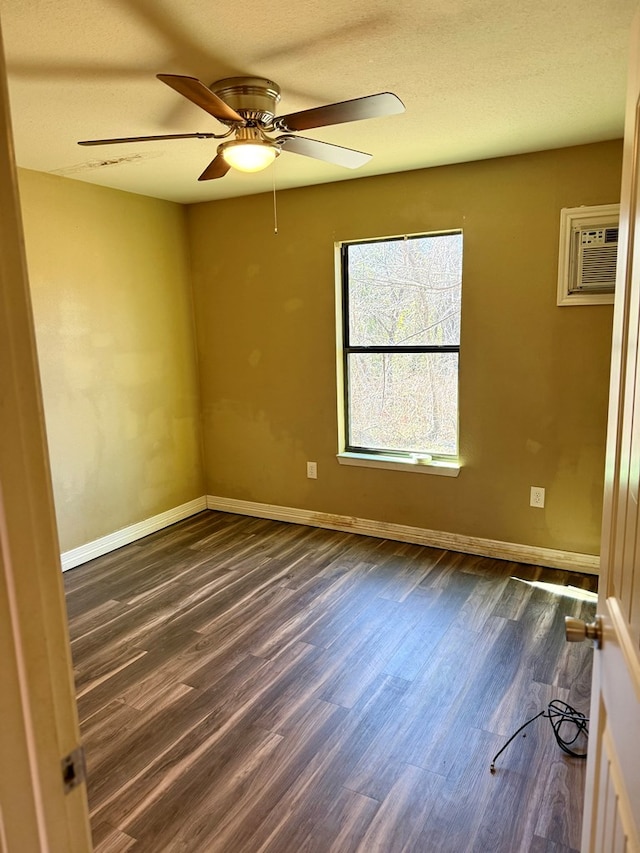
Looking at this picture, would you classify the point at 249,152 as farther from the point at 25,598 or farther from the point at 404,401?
the point at 404,401

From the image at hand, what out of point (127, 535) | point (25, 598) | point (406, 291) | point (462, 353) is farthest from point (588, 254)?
point (127, 535)

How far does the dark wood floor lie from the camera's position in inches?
68.0

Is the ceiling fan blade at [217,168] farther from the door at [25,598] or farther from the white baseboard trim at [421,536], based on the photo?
the white baseboard trim at [421,536]

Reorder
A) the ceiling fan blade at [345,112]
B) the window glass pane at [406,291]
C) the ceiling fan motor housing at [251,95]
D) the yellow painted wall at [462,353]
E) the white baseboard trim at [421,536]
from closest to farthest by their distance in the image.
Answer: the ceiling fan blade at [345,112]
the ceiling fan motor housing at [251,95]
the yellow painted wall at [462,353]
the white baseboard trim at [421,536]
the window glass pane at [406,291]

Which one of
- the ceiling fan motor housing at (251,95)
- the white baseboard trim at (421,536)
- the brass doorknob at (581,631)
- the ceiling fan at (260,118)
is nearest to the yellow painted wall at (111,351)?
the white baseboard trim at (421,536)

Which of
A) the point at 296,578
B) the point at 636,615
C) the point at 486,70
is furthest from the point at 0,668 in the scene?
the point at 296,578

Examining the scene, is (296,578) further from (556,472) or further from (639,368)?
(639,368)

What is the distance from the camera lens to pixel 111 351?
3908 mm

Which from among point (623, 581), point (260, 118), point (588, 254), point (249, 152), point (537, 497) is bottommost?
point (537, 497)

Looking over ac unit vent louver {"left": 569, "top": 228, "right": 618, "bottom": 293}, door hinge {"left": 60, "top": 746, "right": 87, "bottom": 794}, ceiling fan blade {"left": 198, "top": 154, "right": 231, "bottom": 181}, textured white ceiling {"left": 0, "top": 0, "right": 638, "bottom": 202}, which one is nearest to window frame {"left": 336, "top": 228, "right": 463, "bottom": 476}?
ac unit vent louver {"left": 569, "top": 228, "right": 618, "bottom": 293}

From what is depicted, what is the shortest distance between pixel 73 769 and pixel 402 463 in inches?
129

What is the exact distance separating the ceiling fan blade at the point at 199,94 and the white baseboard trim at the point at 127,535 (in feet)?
8.87

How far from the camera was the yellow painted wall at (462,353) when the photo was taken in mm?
3254

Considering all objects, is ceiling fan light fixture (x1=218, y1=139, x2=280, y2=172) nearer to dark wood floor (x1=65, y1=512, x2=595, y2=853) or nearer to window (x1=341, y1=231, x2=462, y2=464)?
window (x1=341, y1=231, x2=462, y2=464)
